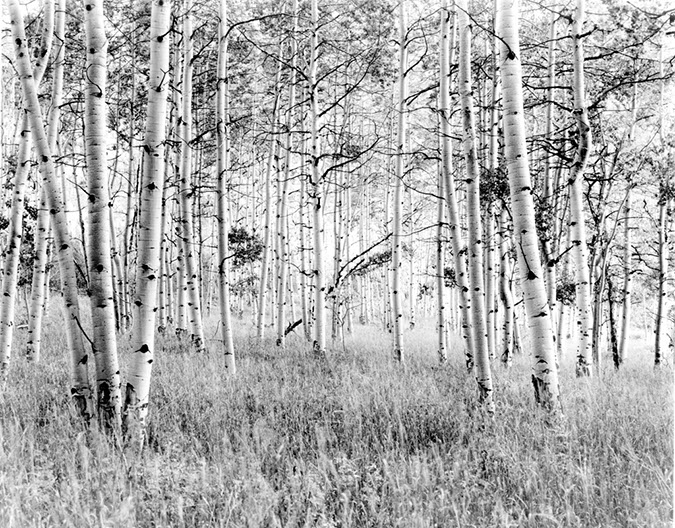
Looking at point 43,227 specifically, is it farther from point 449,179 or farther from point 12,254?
point 449,179

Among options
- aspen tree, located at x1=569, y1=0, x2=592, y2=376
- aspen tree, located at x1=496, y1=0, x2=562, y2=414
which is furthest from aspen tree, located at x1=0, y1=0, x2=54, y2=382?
aspen tree, located at x1=569, y1=0, x2=592, y2=376

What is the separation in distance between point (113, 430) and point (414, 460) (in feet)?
8.20

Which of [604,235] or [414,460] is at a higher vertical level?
[604,235]

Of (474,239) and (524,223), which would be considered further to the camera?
(474,239)

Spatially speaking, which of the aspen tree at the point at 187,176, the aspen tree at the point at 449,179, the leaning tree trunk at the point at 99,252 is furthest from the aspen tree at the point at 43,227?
the aspen tree at the point at 449,179

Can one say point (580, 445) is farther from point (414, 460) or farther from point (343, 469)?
point (343, 469)

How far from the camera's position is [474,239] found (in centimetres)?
498

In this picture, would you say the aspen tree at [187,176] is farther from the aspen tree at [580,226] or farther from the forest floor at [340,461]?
the aspen tree at [580,226]

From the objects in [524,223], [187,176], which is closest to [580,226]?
[524,223]

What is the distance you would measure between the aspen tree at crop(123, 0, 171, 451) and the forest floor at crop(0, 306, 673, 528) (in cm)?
46

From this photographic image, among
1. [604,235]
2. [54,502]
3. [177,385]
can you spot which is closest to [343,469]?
[54,502]

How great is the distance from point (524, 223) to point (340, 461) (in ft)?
9.00

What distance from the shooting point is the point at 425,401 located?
16.6 ft

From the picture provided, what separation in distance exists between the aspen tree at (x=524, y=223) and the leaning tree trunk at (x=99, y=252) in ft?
12.1
